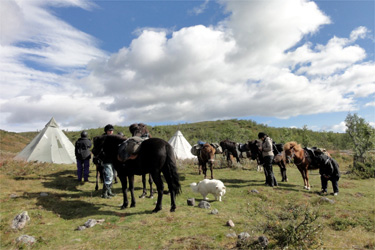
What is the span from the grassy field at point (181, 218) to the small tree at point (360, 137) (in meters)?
12.2

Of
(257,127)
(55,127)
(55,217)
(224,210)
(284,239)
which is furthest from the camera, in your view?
(257,127)

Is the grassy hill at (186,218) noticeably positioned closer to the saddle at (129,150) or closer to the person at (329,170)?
the person at (329,170)

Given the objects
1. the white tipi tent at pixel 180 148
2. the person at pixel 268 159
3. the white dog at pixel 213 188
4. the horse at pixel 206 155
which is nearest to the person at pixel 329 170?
the person at pixel 268 159

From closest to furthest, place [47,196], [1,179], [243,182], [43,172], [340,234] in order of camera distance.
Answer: [340,234] < [47,196] < [1,179] < [243,182] < [43,172]

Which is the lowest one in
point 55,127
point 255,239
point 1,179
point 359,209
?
point 359,209

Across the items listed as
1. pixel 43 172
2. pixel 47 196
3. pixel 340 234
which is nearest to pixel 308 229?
pixel 340 234

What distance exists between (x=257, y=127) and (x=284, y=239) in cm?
7160

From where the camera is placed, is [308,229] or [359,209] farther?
[359,209]

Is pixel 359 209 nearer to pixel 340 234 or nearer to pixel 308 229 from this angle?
pixel 340 234

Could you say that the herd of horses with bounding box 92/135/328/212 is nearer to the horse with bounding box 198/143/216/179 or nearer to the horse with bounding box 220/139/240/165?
the horse with bounding box 198/143/216/179

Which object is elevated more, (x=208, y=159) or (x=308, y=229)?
(x=208, y=159)

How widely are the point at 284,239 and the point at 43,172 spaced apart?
14.5 metres

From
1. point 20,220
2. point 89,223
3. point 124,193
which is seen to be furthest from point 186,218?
point 20,220

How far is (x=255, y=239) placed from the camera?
182 inches
